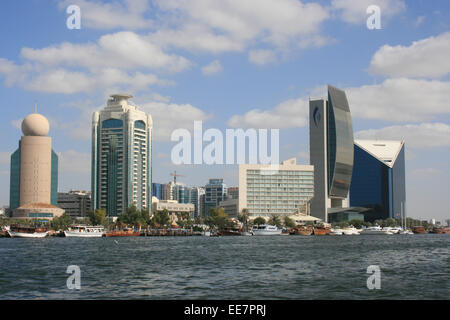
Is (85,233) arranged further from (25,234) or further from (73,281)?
(73,281)

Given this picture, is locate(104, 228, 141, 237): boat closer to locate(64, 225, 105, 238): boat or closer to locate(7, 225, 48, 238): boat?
locate(64, 225, 105, 238): boat

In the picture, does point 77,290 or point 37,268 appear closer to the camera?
point 77,290

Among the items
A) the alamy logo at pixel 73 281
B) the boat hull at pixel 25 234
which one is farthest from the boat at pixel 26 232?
the alamy logo at pixel 73 281

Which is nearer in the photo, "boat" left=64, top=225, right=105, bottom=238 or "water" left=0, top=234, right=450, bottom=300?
"water" left=0, top=234, right=450, bottom=300

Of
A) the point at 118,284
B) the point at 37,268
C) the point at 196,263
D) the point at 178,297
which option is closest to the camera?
the point at 178,297

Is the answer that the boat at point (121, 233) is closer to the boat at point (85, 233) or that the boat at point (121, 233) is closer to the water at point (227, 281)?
the boat at point (85, 233)

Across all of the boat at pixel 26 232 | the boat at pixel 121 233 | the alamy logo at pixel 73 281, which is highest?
the alamy logo at pixel 73 281

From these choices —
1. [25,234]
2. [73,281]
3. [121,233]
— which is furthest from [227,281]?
[121,233]

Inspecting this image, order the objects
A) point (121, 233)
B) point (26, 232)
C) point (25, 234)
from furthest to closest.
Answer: point (121, 233) → point (26, 232) → point (25, 234)

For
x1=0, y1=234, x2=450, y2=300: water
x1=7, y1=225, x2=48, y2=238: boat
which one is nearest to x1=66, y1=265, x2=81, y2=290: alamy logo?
x1=0, y1=234, x2=450, y2=300: water
